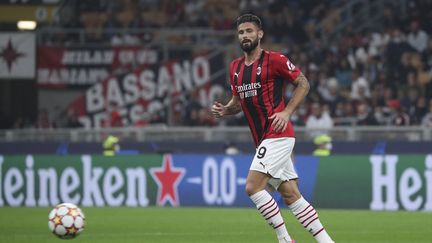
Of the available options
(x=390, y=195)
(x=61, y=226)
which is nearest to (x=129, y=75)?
(x=390, y=195)

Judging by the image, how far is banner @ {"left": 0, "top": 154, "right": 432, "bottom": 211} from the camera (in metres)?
20.1

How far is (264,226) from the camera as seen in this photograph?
1577 cm

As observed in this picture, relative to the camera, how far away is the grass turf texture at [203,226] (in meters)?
13.8

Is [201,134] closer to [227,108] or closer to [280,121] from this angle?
[227,108]

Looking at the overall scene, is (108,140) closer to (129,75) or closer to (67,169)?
(67,169)

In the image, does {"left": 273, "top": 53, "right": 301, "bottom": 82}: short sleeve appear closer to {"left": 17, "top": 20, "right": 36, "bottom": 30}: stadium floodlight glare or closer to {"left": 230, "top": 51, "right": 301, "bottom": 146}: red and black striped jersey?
{"left": 230, "top": 51, "right": 301, "bottom": 146}: red and black striped jersey

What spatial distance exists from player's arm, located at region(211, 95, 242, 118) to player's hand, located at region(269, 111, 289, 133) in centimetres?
83

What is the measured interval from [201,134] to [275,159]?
40.3 feet

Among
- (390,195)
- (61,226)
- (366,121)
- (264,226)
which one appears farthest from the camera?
(366,121)

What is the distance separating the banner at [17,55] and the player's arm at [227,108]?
46.0 ft

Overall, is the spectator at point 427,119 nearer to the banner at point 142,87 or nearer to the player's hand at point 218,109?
the banner at point 142,87

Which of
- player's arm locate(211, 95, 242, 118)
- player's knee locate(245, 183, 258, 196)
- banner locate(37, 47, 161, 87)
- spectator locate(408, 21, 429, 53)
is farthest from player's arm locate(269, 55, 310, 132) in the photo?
banner locate(37, 47, 161, 87)

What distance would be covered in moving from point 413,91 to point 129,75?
7.76 meters

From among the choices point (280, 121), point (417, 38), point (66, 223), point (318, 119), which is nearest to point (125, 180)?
point (318, 119)
